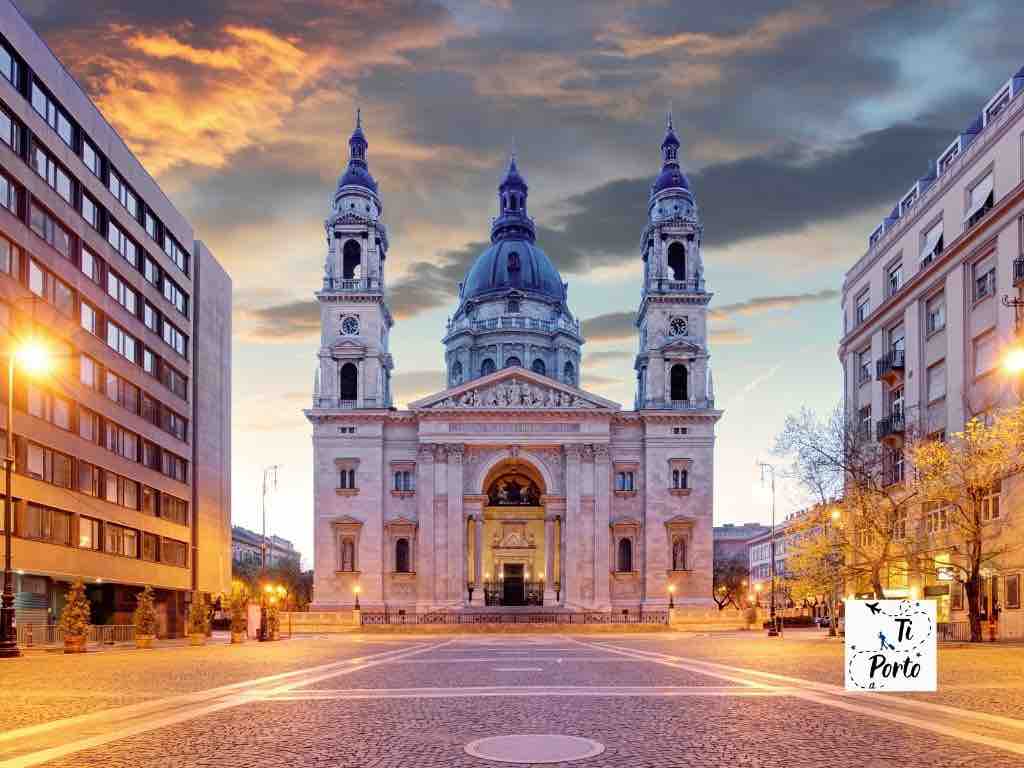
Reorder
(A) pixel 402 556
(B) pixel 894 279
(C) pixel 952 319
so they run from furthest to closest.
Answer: (A) pixel 402 556
(B) pixel 894 279
(C) pixel 952 319

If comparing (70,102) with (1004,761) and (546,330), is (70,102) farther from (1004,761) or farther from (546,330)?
(546,330)

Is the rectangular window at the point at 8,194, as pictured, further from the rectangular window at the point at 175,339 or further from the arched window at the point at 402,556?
the arched window at the point at 402,556

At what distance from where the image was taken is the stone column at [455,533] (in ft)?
297

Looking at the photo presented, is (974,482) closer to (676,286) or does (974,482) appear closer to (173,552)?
(173,552)

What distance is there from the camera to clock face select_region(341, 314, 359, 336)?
3691 inches

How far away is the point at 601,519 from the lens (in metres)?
92.4

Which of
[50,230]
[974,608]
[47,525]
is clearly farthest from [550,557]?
[974,608]

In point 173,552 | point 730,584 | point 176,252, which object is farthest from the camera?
point 730,584

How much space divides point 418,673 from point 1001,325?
31.8 metres

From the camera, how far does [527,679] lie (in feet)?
67.8

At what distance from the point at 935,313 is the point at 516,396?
44.0m

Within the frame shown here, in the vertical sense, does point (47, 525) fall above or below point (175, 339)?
below

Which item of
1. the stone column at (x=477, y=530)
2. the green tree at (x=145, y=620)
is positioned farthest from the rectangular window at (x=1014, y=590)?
the stone column at (x=477, y=530)

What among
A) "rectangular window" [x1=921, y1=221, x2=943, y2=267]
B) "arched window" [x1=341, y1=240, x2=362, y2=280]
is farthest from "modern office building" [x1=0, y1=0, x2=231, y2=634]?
"rectangular window" [x1=921, y1=221, x2=943, y2=267]
